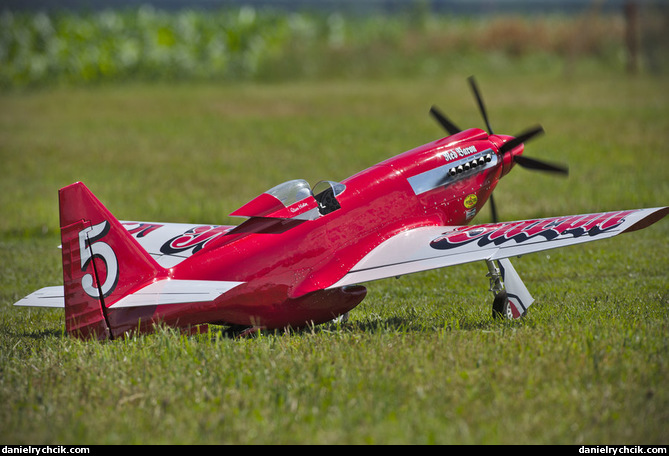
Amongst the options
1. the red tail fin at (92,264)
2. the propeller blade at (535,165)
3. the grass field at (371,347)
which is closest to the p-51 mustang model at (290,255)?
the red tail fin at (92,264)

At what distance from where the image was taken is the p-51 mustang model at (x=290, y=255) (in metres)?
7.75

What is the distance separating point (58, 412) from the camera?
607 centimetres

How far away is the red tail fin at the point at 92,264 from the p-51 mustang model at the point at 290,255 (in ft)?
0.03

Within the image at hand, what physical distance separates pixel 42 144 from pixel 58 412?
21.9 metres

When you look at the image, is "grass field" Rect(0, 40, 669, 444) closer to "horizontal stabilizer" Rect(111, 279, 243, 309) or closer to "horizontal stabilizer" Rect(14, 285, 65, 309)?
"horizontal stabilizer" Rect(111, 279, 243, 309)

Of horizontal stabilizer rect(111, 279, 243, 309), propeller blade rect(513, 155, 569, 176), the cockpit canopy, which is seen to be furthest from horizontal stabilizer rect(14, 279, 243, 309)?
propeller blade rect(513, 155, 569, 176)

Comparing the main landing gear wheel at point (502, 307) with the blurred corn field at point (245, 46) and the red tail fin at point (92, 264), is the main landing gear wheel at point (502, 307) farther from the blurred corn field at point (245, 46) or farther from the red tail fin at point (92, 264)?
the blurred corn field at point (245, 46)

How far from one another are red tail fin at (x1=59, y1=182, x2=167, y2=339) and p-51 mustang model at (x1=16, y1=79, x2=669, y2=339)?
10mm

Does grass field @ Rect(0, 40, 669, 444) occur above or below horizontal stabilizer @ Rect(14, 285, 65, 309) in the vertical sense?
below

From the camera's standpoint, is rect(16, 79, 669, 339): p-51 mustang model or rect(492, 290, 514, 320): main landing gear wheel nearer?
rect(16, 79, 669, 339): p-51 mustang model

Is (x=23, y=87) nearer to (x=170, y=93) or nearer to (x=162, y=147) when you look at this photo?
(x=170, y=93)

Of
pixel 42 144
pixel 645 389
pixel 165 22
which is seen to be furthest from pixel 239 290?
→ pixel 165 22

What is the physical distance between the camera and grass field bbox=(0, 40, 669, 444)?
18.7 feet

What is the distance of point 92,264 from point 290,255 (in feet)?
6.55
